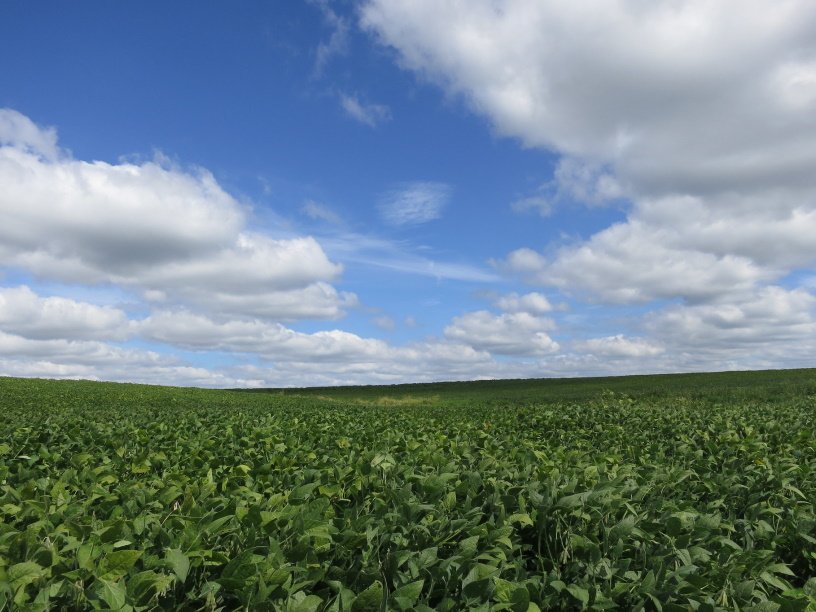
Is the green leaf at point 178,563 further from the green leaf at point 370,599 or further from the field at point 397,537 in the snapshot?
the green leaf at point 370,599

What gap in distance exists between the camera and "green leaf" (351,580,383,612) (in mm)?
2691

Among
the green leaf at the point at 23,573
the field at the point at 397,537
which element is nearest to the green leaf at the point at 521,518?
the field at the point at 397,537

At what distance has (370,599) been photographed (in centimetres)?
271

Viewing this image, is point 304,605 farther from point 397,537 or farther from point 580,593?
point 580,593

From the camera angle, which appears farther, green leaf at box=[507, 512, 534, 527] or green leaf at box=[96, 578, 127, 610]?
green leaf at box=[507, 512, 534, 527]

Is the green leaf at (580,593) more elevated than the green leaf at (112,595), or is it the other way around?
the green leaf at (112,595)

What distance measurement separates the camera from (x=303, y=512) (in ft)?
12.2

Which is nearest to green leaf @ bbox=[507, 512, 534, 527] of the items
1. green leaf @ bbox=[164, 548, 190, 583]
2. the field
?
the field

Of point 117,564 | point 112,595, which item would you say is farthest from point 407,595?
point 117,564

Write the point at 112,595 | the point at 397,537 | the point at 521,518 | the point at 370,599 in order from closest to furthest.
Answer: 1. the point at 112,595
2. the point at 370,599
3. the point at 397,537
4. the point at 521,518

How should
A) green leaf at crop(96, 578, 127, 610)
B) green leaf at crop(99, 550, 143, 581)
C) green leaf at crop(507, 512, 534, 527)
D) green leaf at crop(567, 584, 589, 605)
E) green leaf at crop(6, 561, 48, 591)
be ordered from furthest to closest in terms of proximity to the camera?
green leaf at crop(507, 512, 534, 527) < green leaf at crop(567, 584, 589, 605) < green leaf at crop(99, 550, 143, 581) < green leaf at crop(6, 561, 48, 591) < green leaf at crop(96, 578, 127, 610)

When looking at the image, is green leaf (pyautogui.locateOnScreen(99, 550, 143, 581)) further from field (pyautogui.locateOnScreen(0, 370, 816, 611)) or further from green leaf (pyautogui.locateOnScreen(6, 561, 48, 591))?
green leaf (pyautogui.locateOnScreen(6, 561, 48, 591))

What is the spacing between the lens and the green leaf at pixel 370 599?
2691mm

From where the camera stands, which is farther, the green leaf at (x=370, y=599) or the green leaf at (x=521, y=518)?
the green leaf at (x=521, y=518)
